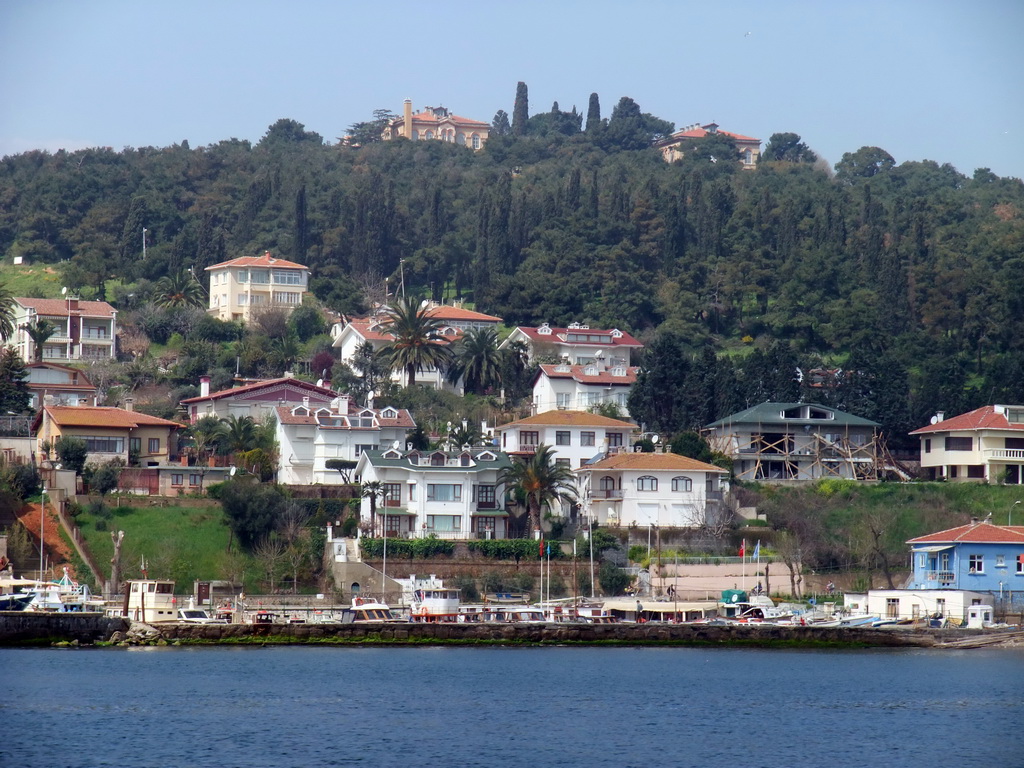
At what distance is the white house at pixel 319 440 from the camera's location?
86.5 metres

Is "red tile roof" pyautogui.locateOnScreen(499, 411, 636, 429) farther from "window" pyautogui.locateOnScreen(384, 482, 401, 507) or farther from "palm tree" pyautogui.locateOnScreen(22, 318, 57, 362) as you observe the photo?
"palm tree" pyautogui.locateOnScreen(22, 318, 57, 362)

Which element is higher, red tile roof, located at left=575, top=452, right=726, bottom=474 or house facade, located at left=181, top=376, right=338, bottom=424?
house facade, located at left=181, top=376, right=338, bottom=424

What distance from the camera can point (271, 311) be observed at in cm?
11462

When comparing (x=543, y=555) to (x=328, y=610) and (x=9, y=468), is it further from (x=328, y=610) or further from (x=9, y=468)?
(x=9, y=468)

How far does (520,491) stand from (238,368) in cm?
3049

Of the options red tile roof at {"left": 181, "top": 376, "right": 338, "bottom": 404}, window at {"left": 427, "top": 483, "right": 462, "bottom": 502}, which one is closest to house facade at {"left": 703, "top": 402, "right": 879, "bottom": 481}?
window at {"left": 427, "top": 483, "right": 462, "bottom": 502}

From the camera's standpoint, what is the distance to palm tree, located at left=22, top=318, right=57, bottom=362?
103 meters

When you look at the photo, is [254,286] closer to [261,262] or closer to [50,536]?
[261,262]

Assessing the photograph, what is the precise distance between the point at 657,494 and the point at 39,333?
4371 centimetres

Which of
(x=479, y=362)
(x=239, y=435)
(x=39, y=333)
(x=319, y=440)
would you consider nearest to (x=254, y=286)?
(x=39, y=333)

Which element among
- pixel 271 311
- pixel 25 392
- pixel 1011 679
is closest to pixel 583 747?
pixel 1011 679

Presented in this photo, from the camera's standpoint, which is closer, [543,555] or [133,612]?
[133,612]

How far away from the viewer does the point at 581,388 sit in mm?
101000

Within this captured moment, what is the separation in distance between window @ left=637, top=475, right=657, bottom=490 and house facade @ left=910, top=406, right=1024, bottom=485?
18.8m
